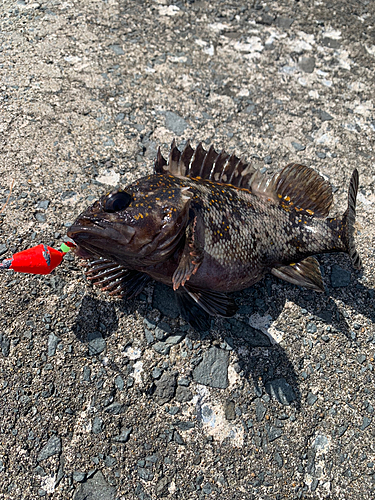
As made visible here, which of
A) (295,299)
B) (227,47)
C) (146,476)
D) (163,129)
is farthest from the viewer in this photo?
(227,47)

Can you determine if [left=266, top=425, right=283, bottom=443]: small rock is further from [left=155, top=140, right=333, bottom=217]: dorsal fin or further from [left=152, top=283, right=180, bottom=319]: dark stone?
[left=155, top=140, right=333, bottom=217]: dorsal fin

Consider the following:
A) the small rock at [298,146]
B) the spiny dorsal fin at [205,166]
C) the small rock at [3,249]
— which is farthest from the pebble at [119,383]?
the small rock at [298,146]

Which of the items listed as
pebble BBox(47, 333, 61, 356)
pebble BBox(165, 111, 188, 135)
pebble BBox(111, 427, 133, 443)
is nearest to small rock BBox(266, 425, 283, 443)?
pebble BBox(111, 427, 133, 443)

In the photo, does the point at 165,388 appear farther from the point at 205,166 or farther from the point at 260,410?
the point at 205,166

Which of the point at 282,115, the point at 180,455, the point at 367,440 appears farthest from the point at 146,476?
the point at 282,115

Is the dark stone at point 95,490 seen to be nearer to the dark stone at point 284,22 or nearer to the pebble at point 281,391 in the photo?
the pebble at point 281,391

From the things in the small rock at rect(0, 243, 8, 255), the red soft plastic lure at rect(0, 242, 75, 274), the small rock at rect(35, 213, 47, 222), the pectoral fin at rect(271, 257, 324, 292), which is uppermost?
the pectoral fin at rect(271, 257, 324, 292)

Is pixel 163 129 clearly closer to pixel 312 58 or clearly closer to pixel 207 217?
pixel 207 217
